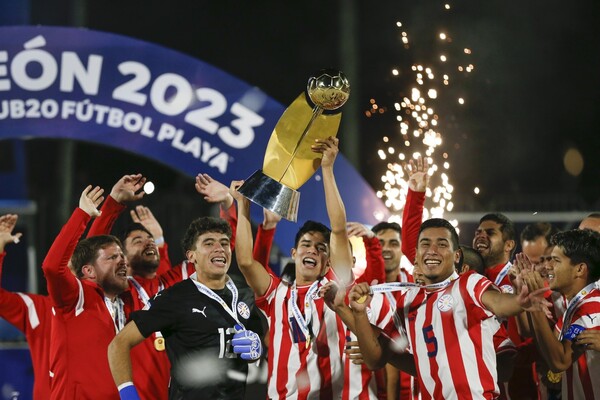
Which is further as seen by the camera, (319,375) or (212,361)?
(319,375)

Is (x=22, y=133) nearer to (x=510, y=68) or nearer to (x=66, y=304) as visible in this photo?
(x=66, y=304)

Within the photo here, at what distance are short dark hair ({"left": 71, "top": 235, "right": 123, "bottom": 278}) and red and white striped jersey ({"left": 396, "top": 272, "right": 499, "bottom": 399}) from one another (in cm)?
181

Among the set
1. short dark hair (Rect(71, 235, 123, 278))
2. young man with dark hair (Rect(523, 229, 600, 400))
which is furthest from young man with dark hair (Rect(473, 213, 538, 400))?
short dark hair (Rect(71, 235, 123, 278))

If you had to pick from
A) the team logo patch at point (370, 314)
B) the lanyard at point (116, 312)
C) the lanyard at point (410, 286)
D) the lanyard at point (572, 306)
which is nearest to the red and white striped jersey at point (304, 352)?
the team logo patch at point (370, 314)

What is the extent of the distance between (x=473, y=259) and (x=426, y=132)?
3.99 meters

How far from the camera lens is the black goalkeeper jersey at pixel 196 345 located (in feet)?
14.8

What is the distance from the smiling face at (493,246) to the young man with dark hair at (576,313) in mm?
1014

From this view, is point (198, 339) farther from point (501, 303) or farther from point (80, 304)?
point (501, 303)

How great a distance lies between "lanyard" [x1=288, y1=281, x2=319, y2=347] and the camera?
5.04 meters

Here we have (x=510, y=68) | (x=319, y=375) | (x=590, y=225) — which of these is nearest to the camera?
(x=319, y=375)

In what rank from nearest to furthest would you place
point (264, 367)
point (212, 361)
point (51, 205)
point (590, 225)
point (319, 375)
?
point (212, 361) → point (319, 375) → point (590, 225) → point (264, 367) → point (51, 205)

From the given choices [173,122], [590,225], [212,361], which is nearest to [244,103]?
[173,122]

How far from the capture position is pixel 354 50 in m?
10.6

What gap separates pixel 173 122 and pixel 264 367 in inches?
79.3
